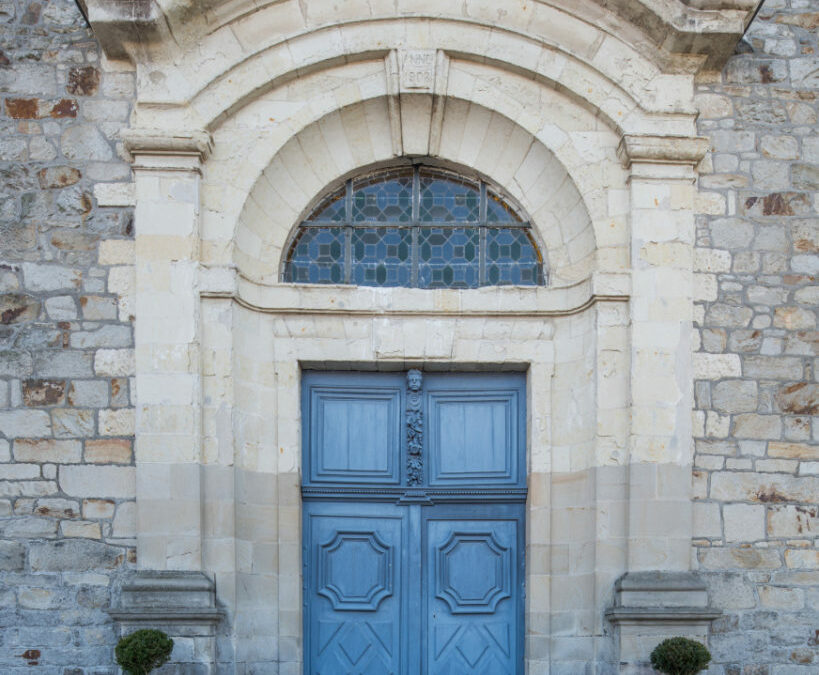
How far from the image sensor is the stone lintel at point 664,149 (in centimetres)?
675

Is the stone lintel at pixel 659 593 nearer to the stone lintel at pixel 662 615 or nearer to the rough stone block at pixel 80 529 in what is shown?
the stone lintel at pixel 662 615

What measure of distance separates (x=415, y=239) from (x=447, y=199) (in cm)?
35

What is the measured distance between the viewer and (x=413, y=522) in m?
7.07

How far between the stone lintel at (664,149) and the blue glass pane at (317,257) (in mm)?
1899

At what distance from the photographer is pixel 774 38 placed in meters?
7.05

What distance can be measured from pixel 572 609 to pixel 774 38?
3.76 metres

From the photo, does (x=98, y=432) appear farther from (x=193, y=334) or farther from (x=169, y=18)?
(x=169, y=18)

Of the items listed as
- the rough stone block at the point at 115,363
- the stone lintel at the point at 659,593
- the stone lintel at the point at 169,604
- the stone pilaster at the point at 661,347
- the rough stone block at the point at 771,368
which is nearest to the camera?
the stone lintel at the point at 169,604

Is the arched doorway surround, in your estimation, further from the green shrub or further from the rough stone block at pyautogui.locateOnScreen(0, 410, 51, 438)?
the rough stone block at pyautogui.locateOnScreen(0, 410, 51, 438)

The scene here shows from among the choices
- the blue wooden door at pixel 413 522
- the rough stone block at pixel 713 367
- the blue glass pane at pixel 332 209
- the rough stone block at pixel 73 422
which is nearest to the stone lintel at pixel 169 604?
the blue wooden door at pixel 413 522

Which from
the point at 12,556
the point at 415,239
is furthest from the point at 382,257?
the point at 12,556

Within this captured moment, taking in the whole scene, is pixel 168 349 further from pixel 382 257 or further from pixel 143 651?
pixel 143 651

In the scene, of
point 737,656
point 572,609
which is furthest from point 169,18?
point 737,656

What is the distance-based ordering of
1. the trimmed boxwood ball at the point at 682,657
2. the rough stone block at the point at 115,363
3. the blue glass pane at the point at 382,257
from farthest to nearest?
1. the blue glass pane at the point at 382,257
2. the rough stone block at the point at 115,363
3. the trimmed boxwood ball at the point at 682,657
